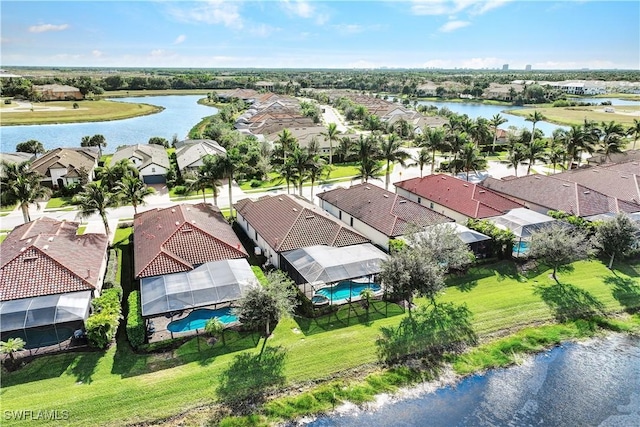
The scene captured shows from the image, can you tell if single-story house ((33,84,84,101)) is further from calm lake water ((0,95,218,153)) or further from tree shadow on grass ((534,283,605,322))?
tree shadow on grass ((534,283,605,322))

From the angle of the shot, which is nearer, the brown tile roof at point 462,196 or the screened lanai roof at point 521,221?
the screened lanai roof at point 521,221

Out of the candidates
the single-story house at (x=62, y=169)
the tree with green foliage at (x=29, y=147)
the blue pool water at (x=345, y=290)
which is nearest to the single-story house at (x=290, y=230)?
the blue pool water at (x=345, y=290)

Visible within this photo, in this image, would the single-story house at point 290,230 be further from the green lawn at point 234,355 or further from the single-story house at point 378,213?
the green lawn at point 234,355

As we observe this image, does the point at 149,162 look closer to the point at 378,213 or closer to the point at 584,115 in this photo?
the point at 378,213

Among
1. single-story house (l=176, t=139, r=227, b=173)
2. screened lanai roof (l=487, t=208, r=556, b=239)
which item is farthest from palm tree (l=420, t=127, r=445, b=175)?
single-story house (l=176, t=139, r=227, b=173)

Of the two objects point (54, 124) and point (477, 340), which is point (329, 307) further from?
point (54, 124)

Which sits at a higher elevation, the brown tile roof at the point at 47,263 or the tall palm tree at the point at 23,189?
the tall palm tree at the point at 23,189

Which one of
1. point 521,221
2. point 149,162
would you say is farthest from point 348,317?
point 149,162
